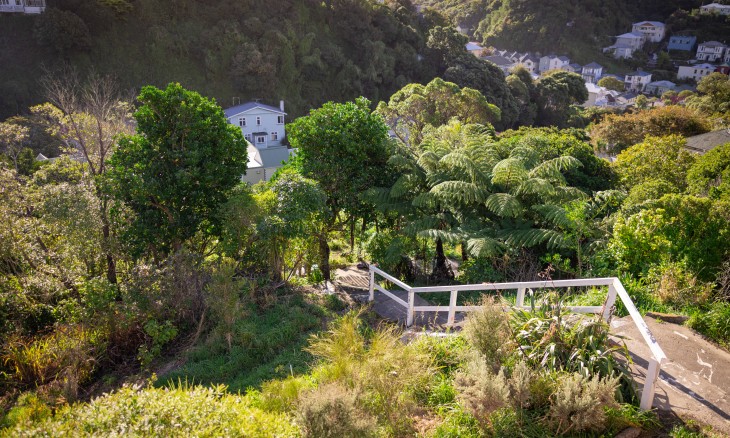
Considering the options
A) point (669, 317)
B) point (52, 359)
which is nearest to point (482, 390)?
point (669, 317)

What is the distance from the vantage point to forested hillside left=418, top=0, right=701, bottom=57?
85.3 metres

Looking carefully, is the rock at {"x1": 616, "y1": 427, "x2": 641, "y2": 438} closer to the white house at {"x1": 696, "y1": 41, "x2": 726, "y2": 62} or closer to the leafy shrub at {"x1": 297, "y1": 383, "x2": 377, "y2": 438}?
the leafy shrub at {"x1": 297, "y1": 383, "x2": 377, "y2": 438}

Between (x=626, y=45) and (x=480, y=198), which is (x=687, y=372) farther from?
(x=626, y=45)

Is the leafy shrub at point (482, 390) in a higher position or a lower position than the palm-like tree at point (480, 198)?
lower

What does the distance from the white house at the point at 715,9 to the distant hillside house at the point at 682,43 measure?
26.2 ft

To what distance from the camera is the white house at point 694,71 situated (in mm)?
74531

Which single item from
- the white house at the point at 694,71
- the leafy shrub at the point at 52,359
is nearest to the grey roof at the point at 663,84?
the white house at the point at 694,71

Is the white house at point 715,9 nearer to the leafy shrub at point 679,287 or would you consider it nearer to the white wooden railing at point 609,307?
the leafy shrub at point 679,287

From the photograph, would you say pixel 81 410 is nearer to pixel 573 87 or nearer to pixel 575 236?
pixel 575 236

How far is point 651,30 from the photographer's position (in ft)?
296

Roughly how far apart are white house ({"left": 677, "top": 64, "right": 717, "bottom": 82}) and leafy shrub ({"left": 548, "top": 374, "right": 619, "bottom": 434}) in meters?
90.1

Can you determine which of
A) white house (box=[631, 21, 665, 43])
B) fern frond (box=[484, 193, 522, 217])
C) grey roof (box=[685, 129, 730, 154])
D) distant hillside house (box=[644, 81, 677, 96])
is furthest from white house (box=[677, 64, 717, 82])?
fern frond (box=[484, 193, 522, 217])

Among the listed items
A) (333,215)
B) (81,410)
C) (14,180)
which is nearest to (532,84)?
(333,215)

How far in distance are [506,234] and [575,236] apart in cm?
132
